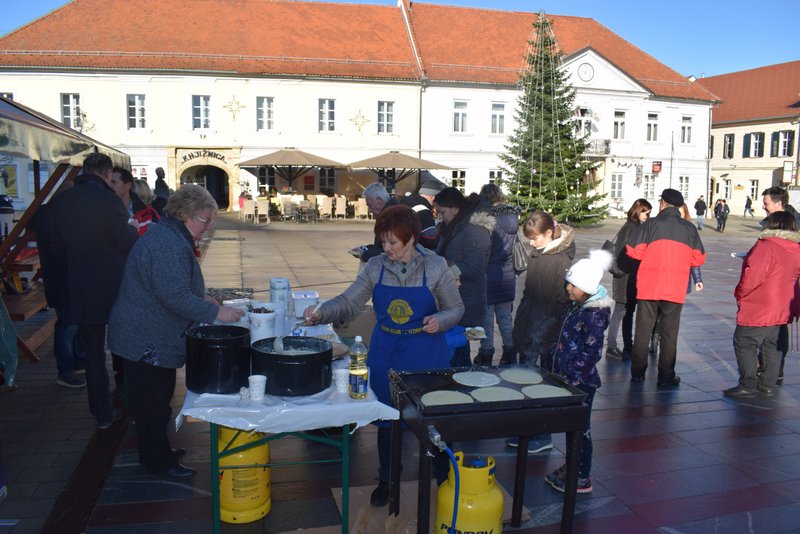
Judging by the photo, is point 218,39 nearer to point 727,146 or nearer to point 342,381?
point 342,381

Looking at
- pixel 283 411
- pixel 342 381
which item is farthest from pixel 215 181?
pixel 283 411

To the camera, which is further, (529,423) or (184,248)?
(184,248)

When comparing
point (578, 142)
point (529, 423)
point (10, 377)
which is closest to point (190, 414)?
point (529, 423)

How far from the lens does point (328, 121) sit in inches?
1235

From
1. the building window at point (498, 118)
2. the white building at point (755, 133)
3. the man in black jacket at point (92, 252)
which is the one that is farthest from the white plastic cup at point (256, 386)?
the white building at point (755, 133)

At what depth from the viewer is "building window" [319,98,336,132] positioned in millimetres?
31172

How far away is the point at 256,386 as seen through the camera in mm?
3006

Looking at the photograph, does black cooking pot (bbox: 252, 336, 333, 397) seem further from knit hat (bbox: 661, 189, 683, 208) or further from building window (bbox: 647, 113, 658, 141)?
building window (bbox: 647, 113, 658, 141)

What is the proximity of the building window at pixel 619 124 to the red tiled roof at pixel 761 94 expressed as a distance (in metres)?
12.4

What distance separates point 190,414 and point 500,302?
3911 millimetres

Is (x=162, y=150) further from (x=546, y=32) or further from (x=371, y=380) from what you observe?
(x=371, y=380)

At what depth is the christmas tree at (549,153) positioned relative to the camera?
26.0 metres

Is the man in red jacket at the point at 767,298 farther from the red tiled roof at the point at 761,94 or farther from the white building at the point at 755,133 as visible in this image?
the red tiled roof at the point at 761,94

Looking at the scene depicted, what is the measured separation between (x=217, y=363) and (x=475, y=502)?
4.46 feet
